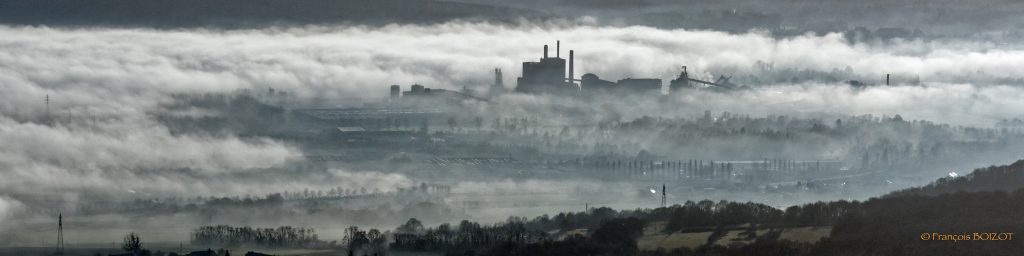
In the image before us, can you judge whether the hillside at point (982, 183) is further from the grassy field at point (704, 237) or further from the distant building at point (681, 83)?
the distant building at point (681, 83)

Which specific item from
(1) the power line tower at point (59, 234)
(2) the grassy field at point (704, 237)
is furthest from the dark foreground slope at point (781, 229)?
(1) the power line tower at point (59, 234)

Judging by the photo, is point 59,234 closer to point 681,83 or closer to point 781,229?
point 781,229

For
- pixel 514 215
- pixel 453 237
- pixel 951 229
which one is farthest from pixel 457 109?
pixel 951 229

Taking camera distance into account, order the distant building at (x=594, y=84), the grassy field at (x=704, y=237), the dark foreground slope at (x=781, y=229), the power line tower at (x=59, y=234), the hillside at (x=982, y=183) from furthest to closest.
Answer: the distant building at (x=594, y=84)
the hillside at (x=982, y=183)
the power line tower at (x=59, y=234)
the grassy field at (x=704, y=237)
the dark foreground slope at (x=781, y=229)

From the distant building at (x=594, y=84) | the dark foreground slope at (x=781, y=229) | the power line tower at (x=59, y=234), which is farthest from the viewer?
the distant building at (x=594, y=84)

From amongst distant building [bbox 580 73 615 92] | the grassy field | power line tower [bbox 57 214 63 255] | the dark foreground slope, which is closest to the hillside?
the dark foreground slope

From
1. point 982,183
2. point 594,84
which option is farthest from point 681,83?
point 982,183

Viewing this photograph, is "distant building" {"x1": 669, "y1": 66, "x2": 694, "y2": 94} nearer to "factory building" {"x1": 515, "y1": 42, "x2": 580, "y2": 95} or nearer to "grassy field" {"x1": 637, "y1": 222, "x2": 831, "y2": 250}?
"factory building" {"x1": 515, "y1": 42, "x2": 580, "y2": 95}
